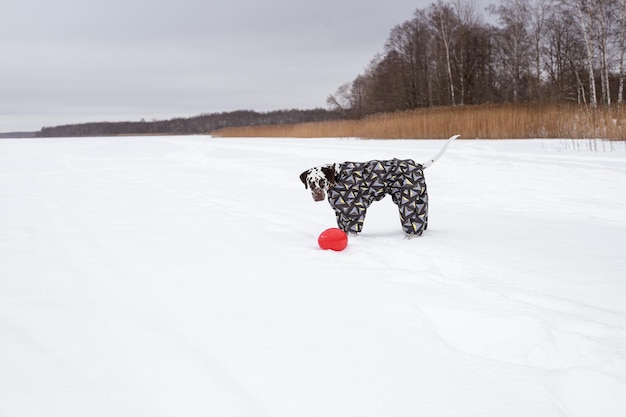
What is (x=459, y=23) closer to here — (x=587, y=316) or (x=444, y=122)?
(x=444, y=122)

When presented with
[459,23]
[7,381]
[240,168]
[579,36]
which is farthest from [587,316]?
[459,23]

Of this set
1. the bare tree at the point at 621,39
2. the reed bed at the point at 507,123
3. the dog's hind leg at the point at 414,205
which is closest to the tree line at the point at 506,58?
the bare tree at the point at 621,39

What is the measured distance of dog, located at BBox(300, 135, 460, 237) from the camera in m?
4.69

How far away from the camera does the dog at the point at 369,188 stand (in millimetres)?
4688

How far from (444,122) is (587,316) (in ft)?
53.2

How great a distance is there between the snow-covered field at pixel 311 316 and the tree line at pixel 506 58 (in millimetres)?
21198

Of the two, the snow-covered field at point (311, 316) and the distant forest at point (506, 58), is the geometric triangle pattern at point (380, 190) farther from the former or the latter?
the distant forest at point (506, 58)

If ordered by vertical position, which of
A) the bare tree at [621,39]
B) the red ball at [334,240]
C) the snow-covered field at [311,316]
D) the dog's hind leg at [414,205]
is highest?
the bare tree at [621,39]

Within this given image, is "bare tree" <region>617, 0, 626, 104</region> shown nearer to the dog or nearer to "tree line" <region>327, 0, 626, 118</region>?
"tree line" <region>327, 0, 626, 118</region>

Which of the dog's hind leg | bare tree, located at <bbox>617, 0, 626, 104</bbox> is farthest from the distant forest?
the dog's hind leg

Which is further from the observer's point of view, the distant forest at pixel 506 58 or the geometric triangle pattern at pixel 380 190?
the distant forest at pixel 506 58

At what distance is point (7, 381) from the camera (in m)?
2.08

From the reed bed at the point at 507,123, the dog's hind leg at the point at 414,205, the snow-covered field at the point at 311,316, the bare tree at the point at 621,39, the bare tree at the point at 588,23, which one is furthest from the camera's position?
the bare tree at the point at 588,23

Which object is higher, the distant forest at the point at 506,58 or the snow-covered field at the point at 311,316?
the distant forest at the point at 506,58
